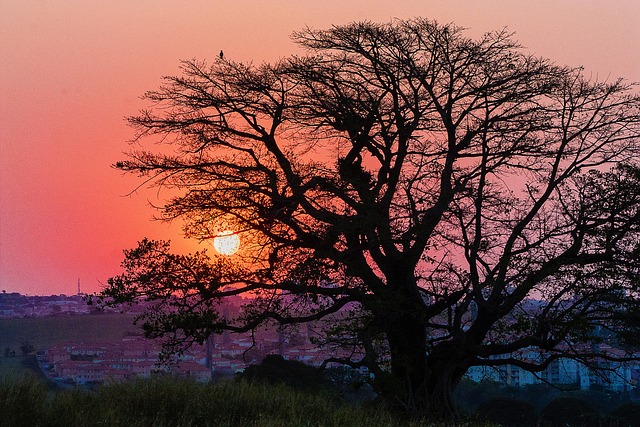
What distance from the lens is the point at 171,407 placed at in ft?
58.5

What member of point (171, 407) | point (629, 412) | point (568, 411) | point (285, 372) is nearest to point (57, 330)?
point (568, 411)

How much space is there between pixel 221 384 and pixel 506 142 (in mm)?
9421

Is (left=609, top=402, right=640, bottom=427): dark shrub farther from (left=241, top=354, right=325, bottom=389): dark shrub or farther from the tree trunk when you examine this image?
the tree trunk

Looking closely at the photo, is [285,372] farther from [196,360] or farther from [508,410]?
[196,360]

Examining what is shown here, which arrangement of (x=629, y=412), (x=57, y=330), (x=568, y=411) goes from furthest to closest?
(x=57, y=330), (x=568, y=411), (x=629, y=412)

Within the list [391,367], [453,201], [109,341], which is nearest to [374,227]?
[453,201]

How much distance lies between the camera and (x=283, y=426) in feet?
48.0

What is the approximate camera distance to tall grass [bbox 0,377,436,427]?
1492 cm

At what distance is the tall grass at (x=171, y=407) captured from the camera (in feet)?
49.0

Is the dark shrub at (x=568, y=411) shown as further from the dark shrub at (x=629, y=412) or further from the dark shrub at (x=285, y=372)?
the dark shrub at (x=285, y=372)

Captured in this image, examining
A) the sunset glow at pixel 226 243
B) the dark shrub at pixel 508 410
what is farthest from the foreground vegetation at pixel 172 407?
the dark shrub at pixel 508 410

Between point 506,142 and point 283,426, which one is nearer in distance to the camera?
point 283,426

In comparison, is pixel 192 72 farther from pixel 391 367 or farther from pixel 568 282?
pixel 568 282

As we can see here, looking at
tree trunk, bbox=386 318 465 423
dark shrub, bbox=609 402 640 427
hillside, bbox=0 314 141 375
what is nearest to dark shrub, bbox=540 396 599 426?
dark shrub, bbox=609 402 640 427
